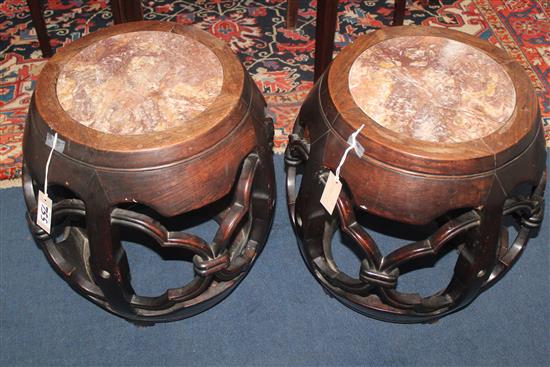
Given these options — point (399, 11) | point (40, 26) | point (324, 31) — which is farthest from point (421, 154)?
point (40, 26)

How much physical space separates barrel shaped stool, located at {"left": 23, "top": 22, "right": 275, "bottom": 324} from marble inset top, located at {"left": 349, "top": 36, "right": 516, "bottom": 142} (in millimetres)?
270

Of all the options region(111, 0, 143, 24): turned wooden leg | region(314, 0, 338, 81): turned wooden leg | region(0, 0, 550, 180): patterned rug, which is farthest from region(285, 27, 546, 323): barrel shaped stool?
region(111, 0, 143, 24): turned wooden leg

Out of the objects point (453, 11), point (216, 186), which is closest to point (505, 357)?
point (216, 186)

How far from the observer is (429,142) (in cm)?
122

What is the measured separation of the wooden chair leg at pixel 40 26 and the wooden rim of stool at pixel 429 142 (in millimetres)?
1295

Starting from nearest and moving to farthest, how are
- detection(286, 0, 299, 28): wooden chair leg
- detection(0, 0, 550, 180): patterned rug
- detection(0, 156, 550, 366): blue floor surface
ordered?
detection(0, 156, 550, 366): blue floor surface → detection(0, 0, 550, 180): patterned rug → detection(286, 0, 299, 28): wooden chair leg

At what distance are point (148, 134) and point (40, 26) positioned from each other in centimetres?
131

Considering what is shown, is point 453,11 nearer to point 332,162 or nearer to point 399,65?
point 399,65

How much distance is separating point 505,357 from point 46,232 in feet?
→ 3.87

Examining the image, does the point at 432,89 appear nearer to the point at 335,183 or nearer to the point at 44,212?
the point at 335,183

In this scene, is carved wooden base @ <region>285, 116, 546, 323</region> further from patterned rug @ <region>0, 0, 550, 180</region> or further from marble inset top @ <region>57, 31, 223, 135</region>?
patterned rug @ <region>0, 0, 550, 180</region>

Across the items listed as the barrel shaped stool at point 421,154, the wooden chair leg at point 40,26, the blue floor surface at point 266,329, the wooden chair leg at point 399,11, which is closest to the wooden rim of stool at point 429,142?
the barrel shaped stool at point 421,154

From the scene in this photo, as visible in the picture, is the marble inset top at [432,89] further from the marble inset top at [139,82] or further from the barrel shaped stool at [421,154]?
the marble inset top at [139,82]

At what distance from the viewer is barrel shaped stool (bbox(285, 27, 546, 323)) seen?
1218 millimetres
